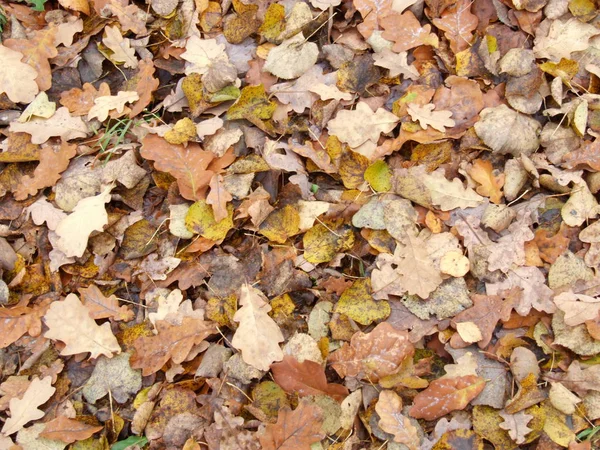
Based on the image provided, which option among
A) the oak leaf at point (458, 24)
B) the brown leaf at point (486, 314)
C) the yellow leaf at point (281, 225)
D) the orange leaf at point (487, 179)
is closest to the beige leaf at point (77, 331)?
the yellow leaf at point (281, 225)

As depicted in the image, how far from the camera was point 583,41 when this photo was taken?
100 inches

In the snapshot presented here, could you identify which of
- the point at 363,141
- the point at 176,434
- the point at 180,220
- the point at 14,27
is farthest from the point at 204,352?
the point at 14,27

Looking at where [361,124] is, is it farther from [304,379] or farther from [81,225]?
[81,225]

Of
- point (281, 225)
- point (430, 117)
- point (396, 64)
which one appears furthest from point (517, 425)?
point (396, 64)

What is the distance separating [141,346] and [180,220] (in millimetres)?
574

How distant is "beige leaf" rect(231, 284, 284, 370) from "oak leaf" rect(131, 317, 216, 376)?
150 mm

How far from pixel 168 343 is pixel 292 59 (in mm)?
1465

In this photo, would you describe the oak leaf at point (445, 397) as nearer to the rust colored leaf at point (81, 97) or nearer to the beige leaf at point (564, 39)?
the beige leaf at point (564, 39)

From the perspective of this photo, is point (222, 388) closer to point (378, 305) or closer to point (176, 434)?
point (176, 434)

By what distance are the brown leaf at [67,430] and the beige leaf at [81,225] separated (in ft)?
2.33

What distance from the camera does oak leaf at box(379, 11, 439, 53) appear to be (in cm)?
265

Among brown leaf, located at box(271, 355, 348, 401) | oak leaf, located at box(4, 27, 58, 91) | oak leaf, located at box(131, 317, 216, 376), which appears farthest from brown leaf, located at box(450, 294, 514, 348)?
oak leaf, located at box(4, 27, 58, 91)

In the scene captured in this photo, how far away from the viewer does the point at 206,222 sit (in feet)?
8.05

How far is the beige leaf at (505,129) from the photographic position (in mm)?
2443
